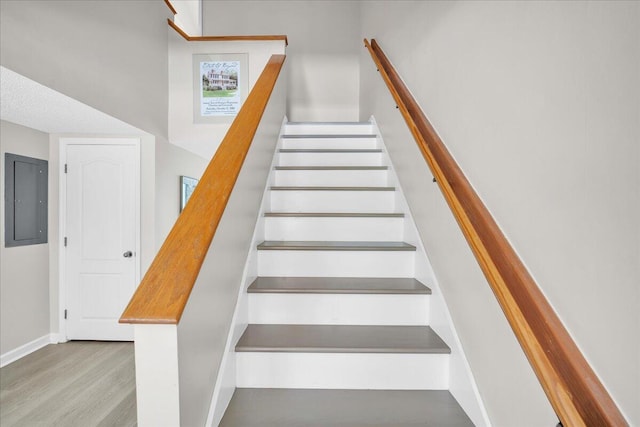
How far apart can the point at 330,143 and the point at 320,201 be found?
1040 mm

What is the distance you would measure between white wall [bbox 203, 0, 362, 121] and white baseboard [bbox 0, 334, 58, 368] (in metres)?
3.85

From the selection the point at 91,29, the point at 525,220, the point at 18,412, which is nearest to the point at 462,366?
the point at 525,220

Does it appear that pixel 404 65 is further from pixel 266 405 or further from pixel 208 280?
pixel 266 405

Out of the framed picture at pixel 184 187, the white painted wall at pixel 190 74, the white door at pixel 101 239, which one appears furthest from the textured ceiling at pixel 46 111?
the framed picture at pixel 184 187

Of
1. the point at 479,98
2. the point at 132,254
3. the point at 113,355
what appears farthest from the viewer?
the point at 132,254

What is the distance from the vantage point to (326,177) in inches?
108

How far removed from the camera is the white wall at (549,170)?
2.39 ft

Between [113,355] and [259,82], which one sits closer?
[259,82]

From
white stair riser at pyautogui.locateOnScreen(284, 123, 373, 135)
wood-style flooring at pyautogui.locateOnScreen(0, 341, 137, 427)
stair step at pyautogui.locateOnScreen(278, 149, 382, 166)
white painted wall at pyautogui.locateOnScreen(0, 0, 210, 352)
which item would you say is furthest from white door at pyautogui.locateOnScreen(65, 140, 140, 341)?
stair step at pyautogui.locateOnScreen(278, 149, 382, 166)

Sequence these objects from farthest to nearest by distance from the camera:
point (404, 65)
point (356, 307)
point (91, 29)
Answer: point (91, 29) < point (404, 65) < point (356, 307)

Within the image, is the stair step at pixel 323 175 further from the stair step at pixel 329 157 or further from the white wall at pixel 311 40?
the white wall at pixel 311 40

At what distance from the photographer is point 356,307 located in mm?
1740

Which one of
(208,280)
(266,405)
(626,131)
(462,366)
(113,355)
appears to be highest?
(626,131)

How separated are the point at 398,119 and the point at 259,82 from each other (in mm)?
953
